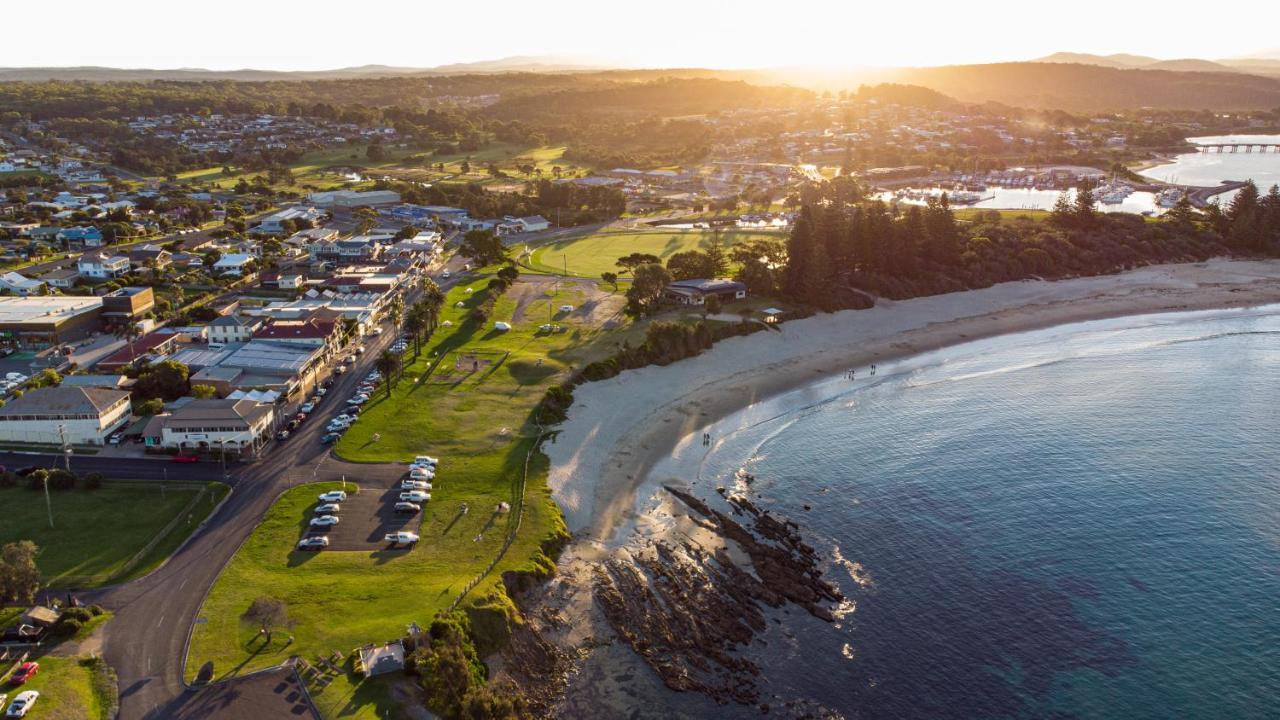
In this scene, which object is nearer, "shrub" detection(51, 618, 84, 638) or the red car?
the red car

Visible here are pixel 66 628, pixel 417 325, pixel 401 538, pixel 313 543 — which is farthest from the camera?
pixel 417 325

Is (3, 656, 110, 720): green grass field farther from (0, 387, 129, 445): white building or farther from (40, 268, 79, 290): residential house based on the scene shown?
(40, 268, 79, 290): residential house

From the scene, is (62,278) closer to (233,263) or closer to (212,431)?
(233,263)

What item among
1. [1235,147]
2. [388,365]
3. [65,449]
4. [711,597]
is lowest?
[711,597]

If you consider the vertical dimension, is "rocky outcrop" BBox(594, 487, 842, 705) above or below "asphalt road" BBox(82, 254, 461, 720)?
below

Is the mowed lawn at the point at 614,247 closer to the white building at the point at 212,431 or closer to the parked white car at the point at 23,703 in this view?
the white building at the point at 212,431

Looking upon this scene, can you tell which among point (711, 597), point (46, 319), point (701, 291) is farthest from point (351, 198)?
point (711, 597)

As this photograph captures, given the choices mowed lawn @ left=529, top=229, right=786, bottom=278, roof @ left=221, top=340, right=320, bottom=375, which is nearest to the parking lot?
roof @ left=221, top=340, right=320, bottom=375

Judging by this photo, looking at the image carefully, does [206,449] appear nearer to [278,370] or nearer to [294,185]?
[278,370]
